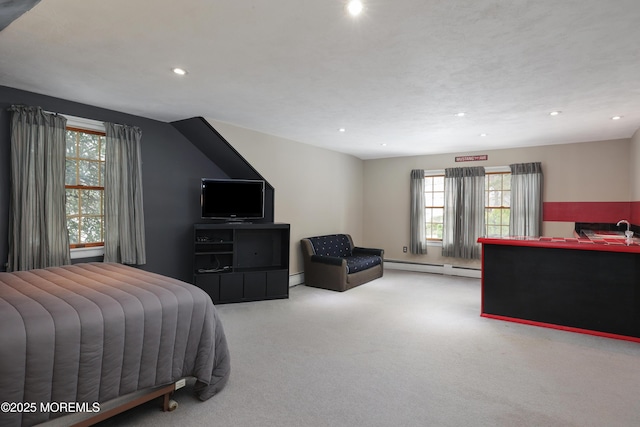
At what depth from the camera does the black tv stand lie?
4.91m

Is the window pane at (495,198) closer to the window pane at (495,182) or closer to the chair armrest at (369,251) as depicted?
the window pane at (495,182)

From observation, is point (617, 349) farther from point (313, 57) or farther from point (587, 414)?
point (313, 57)

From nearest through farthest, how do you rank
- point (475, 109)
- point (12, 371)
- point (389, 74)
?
point (12, 371), point (389, 74), point (475, 109)

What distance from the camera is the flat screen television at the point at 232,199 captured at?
16.8 feet

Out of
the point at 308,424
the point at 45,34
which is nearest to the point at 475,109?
the point at 308,424

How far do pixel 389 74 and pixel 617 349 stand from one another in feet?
11.7

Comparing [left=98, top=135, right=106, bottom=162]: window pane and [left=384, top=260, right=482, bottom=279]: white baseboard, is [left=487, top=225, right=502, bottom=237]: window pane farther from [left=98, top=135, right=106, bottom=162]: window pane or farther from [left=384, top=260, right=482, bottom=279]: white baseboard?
[left=98, top=135, right=106, bottom=162]: window pane

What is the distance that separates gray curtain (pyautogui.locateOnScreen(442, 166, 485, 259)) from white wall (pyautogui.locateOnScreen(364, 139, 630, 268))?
0.72 feet

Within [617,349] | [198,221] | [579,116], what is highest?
[579,116]

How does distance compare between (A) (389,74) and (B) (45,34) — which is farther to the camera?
(A) (389,74)

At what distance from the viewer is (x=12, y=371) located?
165 cm

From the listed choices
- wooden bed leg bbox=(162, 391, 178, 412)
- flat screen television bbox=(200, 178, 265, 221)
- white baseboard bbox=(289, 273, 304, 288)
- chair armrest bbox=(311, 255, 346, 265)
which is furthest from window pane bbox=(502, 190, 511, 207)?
wooden bed leg bbox=(162, 391, 178, 412)

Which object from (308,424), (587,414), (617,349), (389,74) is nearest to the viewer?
(308,424)

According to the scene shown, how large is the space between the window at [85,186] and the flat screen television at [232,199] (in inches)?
51.8
